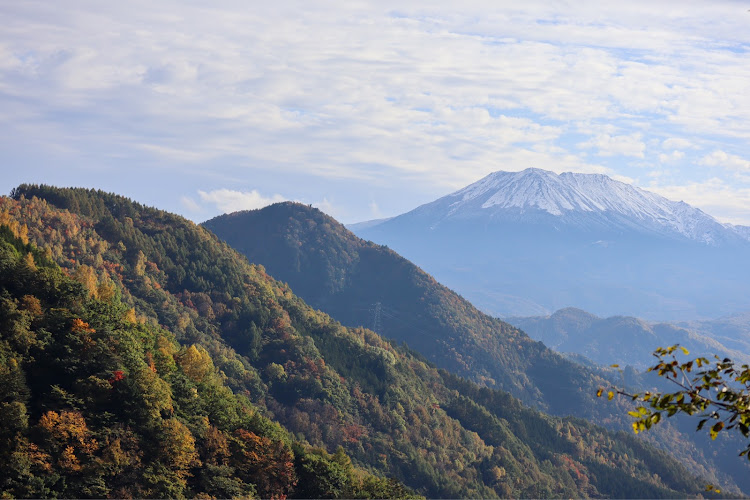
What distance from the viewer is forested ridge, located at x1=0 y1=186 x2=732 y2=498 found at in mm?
67062

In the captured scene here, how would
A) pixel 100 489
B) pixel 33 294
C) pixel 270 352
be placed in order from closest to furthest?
1. pixel 100 489
2. pixel 33 294
3. pixel 270 352

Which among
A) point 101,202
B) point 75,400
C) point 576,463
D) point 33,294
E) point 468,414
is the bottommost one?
point 576,463

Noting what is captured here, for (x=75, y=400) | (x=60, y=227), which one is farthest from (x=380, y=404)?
(x=75, y=400)

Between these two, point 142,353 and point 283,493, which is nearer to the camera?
point 283,493

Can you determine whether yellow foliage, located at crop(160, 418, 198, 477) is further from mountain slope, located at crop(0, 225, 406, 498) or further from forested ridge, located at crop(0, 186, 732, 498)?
forested ridge, located at crop(0, 186, 732, 498)

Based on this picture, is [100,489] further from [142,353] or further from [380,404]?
[380,404]

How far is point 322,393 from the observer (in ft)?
511

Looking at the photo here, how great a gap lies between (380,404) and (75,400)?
10917 centimetres

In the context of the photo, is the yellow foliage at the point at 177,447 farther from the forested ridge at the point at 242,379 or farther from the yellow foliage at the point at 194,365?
the yellow foliage at the point at 194,365

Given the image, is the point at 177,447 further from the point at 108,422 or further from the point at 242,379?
the point at 242,379

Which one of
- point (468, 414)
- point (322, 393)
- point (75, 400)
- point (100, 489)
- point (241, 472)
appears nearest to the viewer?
point (100, 489)

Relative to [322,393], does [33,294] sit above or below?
above

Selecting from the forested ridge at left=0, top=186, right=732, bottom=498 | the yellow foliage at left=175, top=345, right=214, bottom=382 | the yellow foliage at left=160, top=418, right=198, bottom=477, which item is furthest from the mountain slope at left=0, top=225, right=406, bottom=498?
the yellow foliage at left=175, top=345, right=214, bottom=382

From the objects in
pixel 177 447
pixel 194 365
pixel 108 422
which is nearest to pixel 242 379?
pixel 194 365
